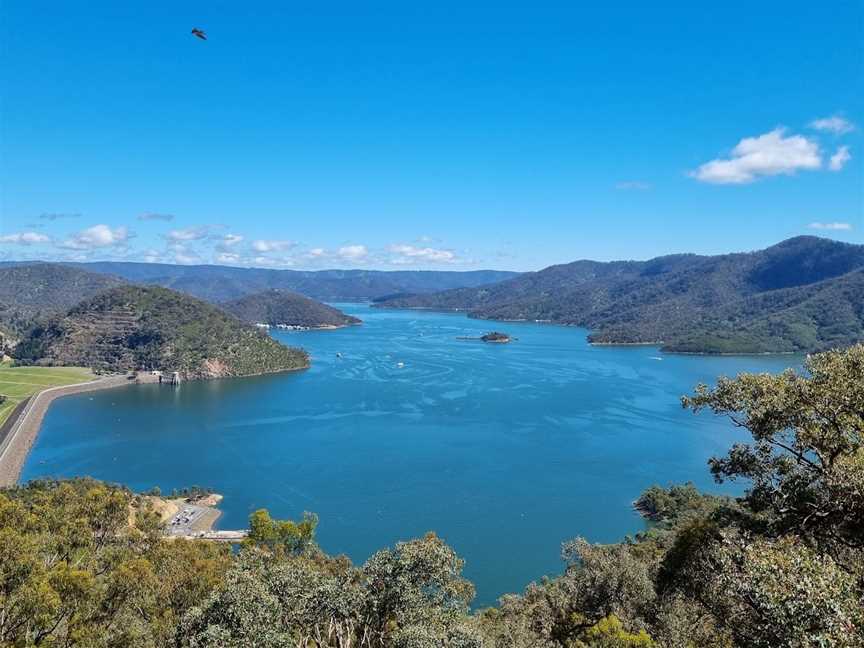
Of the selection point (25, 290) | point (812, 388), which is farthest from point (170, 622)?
point (25, 290)

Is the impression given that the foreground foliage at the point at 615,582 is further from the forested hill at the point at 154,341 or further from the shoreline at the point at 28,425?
the forested hill at the point at 154,341

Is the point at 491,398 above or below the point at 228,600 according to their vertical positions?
below

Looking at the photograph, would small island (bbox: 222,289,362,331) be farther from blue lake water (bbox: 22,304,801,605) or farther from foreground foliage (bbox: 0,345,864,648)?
foreground foliage (bbox: 0,345,864,648)

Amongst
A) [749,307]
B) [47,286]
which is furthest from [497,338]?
[47,286]

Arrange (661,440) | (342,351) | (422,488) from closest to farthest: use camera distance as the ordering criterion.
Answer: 1. (422,488)
2. (661,440)
3. (342,351)

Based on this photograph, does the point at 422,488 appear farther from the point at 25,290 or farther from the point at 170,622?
the point at 25,290

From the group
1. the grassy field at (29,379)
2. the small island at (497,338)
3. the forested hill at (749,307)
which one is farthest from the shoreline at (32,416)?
the forested hill at (749,307)
